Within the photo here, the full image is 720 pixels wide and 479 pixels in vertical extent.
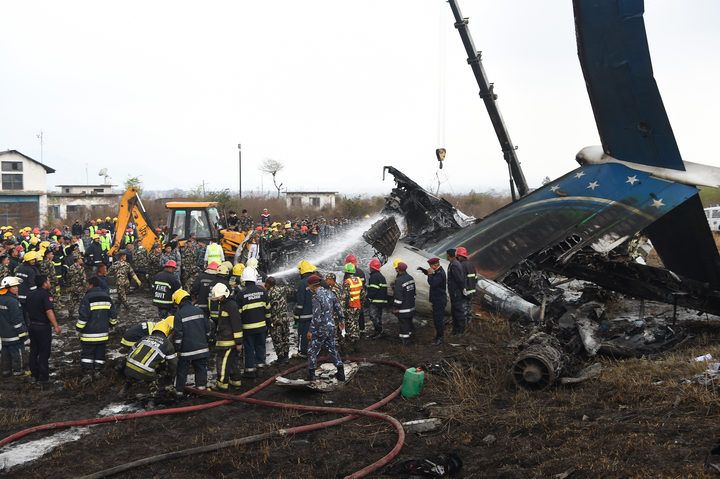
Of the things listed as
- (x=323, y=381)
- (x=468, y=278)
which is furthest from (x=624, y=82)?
(x=323, y=381)

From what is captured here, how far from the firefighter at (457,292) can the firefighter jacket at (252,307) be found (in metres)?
4.14

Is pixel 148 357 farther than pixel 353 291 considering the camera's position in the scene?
No

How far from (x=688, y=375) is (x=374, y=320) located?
6193 millimetres

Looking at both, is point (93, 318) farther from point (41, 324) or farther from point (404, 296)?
point (404, 296)

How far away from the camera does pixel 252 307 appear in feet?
31.4

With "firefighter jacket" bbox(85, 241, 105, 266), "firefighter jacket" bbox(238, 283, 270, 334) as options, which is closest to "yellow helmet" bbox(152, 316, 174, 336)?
"firefighter jacket" bbox(238, 283, 270, 334)

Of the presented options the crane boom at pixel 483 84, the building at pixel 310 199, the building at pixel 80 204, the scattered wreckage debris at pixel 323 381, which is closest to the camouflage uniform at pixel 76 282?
the scattered wreckage debris at pixel 323 381

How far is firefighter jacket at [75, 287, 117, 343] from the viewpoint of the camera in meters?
9.46

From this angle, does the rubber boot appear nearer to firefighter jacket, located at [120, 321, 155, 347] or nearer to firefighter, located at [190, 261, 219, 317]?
firefighter jacket, located at [120, 321, 155, 347]

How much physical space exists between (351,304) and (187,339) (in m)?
3.73

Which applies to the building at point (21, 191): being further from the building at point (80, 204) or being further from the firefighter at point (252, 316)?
the firefighter at point (252, 316)

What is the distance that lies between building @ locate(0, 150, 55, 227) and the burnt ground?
116 ft

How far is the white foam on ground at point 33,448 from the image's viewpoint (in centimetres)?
665

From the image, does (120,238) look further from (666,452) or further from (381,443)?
(666,452)
